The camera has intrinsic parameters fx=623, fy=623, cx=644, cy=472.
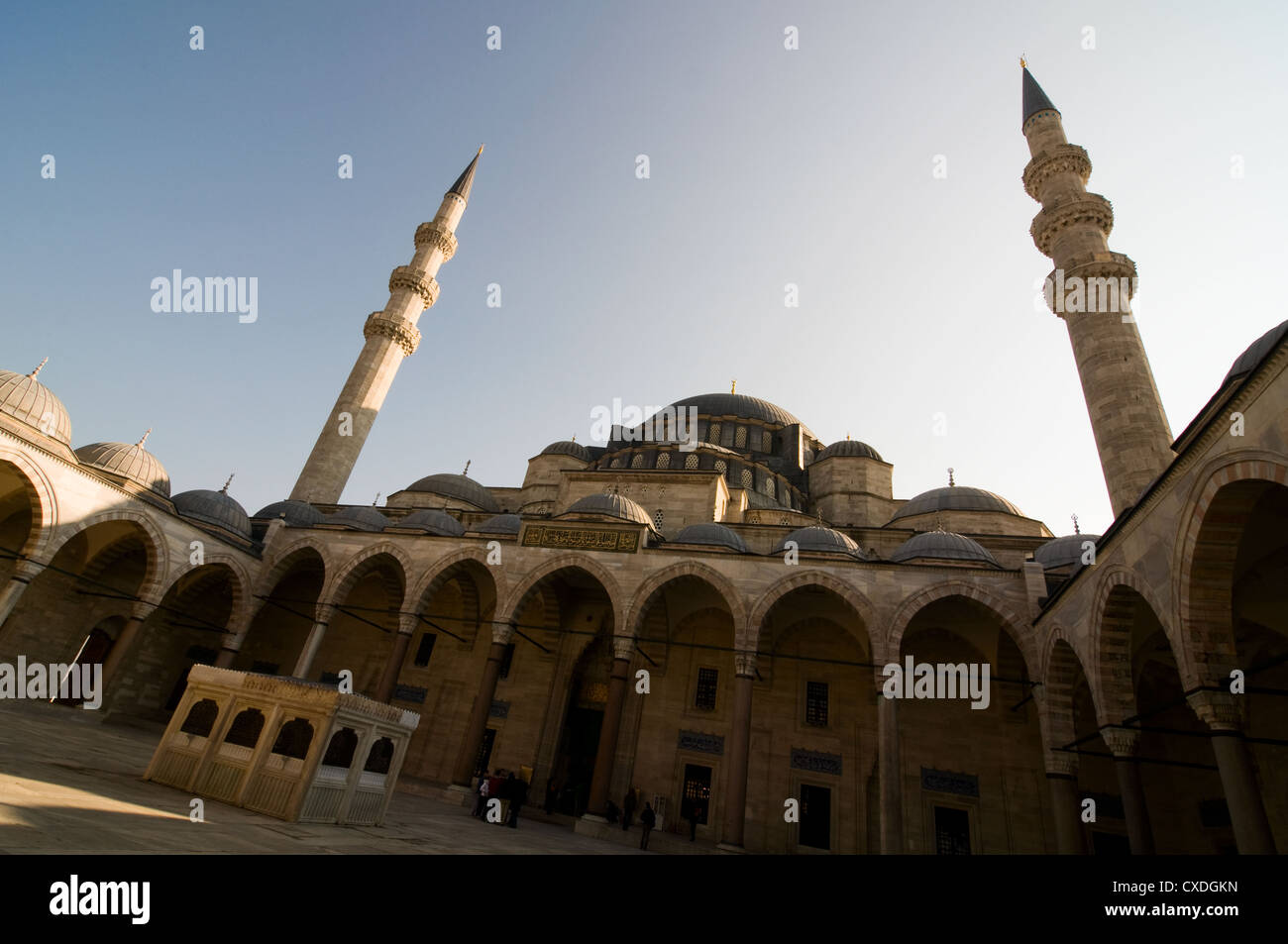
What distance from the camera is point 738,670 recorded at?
41.2 ft

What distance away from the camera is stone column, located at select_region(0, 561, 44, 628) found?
12.1 m

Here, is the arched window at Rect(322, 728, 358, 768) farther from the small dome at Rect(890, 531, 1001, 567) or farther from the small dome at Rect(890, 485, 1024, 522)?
the small dome at Rect(890, 485, 1024, 522)

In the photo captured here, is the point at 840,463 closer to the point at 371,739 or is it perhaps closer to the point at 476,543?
the point at 476,543

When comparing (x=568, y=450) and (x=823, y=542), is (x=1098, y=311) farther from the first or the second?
(x=568, y=450)

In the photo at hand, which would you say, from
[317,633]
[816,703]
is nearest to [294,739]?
[317,633]

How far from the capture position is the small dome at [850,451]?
23.1m

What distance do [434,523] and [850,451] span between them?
1492cm

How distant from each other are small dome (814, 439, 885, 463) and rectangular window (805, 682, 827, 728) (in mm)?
10393

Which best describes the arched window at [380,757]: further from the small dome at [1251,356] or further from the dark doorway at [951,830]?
the small dome at [1251,356]

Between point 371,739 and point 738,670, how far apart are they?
7522 millimetres

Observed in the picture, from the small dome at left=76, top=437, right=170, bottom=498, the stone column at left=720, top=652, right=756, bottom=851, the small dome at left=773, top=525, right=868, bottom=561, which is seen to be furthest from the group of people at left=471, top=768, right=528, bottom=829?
the small dome at left=76, top=437, right=170, bottom=498

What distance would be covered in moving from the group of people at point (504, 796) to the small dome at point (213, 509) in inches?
422

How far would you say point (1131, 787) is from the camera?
342 inches
